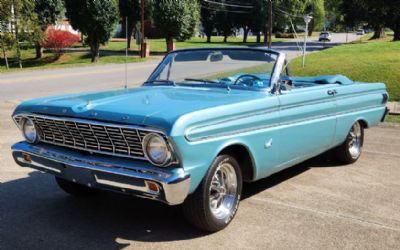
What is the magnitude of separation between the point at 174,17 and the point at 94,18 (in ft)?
24.9

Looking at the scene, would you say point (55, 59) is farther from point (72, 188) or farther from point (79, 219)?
point (79, 219)

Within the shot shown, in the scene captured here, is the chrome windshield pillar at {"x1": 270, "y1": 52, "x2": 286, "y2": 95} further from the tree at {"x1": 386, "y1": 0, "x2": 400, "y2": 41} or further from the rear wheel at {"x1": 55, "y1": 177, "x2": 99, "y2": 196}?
the tree at {"x1": 386, "y1": 0, "x2": 400, "y2": 41}

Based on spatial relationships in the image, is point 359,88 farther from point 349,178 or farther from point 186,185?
point 186,185

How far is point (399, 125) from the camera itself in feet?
32.7

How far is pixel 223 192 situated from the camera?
176 inches

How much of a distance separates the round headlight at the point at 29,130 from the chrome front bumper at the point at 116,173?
18 centimetres

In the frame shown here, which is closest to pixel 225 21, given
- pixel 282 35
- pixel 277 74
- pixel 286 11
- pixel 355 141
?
pixel 286 11

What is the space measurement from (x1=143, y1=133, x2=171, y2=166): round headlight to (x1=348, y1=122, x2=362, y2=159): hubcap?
148 inches

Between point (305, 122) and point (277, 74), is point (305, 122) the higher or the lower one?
the lower one

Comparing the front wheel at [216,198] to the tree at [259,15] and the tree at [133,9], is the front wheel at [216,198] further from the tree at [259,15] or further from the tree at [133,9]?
the tree at [259,15]

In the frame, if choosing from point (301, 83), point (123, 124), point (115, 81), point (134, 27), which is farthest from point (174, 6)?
point (123, 124)

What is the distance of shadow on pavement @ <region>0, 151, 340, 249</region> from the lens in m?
4.11

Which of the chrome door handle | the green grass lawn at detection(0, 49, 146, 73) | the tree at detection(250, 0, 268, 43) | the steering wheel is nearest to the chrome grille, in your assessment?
the steering wheel

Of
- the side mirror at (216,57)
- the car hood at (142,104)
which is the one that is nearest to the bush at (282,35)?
the side mirror at (216,57)
